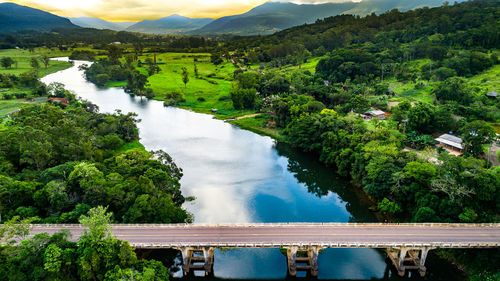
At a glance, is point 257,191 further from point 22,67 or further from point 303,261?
point 22,67

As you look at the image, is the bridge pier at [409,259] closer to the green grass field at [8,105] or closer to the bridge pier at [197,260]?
the bridge pier at [197,260]

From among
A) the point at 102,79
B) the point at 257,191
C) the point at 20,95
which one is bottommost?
the point at 257,191

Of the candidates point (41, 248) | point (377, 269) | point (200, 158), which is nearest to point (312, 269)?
point (377, 269)

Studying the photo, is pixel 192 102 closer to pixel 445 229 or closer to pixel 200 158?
pixel 200 158

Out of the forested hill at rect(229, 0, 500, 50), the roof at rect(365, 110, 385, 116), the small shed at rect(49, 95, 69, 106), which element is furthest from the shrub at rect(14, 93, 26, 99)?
the forested hill at rect(229, 0, 500, 50)

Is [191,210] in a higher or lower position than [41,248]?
lower

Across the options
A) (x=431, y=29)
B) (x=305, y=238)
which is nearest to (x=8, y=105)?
(x=305, y=238)

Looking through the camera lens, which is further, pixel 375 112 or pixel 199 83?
pixel 199 83

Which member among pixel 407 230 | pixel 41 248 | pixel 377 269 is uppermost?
pixel 41 248
